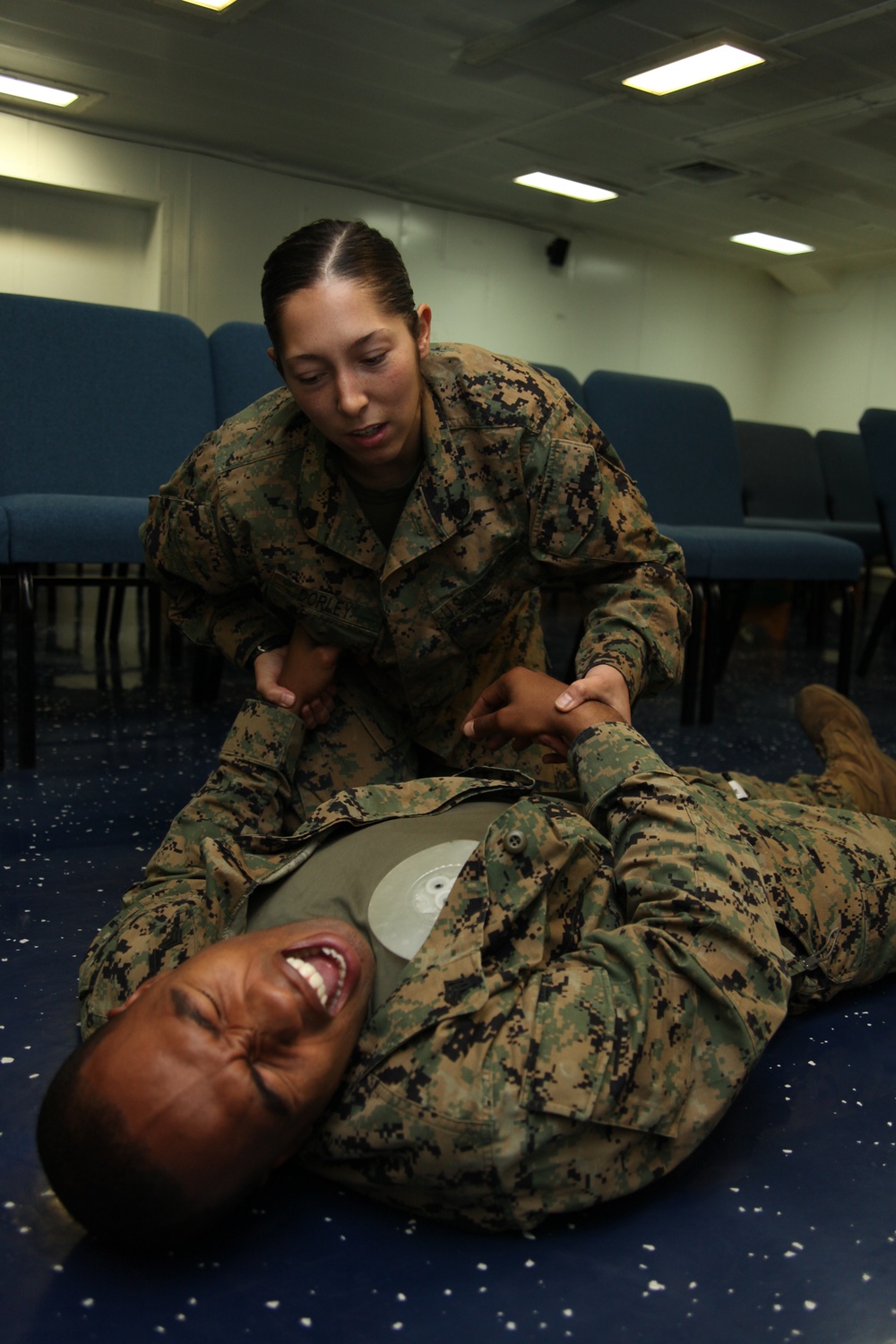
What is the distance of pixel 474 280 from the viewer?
830cm

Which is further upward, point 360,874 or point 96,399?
point 96,399

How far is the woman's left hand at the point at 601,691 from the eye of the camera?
1.20m

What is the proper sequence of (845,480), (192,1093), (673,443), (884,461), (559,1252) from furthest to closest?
1. (845,480)
2. (884,461)
3. (673,443)
4. (559,1252)
5. (192,1093)

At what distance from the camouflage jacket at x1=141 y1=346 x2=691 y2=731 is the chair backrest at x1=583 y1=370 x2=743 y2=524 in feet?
5.89

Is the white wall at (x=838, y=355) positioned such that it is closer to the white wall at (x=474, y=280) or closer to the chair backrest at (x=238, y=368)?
the white wall at (x=474, y=280)

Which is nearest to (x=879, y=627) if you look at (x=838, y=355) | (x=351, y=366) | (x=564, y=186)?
(x=351, y=366)

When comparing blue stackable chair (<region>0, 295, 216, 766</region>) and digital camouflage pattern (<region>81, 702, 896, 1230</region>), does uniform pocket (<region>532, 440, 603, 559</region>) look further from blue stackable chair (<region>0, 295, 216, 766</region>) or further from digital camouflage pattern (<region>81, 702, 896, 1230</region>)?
blue stackable chair (<region>0, 295, 216, 766</region>)

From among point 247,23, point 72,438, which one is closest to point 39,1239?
point 72,438

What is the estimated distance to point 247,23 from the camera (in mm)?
4895

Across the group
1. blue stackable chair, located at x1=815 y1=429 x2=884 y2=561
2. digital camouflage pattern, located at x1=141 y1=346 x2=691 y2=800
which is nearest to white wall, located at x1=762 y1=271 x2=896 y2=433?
blue stackable chair, located at x1=815 y1=429 x2=884 y2=561

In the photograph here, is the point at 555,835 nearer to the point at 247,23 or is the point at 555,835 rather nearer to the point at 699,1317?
the point at 699,1317

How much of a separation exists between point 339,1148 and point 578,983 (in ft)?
0.72

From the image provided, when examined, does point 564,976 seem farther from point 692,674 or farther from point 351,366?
point 692,674

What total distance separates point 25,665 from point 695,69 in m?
4.53
